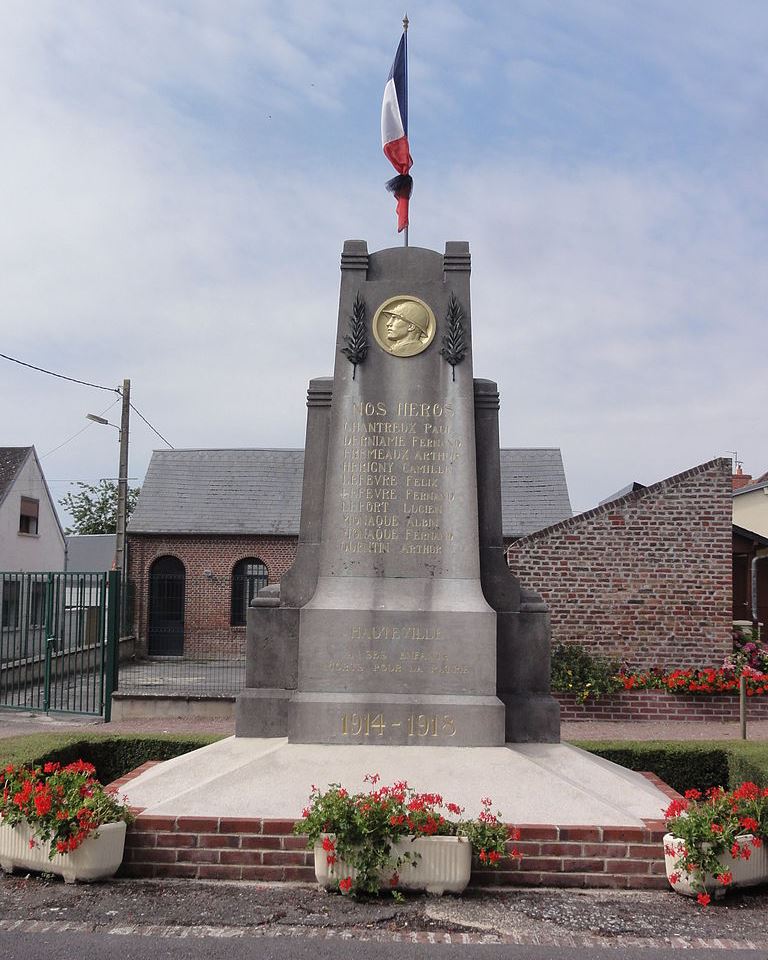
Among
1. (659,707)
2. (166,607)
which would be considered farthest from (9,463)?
(659,707)

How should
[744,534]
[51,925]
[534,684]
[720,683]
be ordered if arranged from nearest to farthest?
1. [51,925]
2. [534,684]
3. [720,683]
4. [744,534]

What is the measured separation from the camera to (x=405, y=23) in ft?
31.1

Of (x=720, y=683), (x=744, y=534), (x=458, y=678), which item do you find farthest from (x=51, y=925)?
(x=744, y=534)

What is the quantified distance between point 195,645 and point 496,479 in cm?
1995

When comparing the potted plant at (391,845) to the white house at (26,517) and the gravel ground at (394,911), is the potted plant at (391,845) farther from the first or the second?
the white house at (26,517)

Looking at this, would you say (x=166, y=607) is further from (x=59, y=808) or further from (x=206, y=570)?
(x=59, y=808)

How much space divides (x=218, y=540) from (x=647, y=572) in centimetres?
1599

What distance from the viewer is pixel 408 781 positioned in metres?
6.40

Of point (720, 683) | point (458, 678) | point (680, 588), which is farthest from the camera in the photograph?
point (680, 588)

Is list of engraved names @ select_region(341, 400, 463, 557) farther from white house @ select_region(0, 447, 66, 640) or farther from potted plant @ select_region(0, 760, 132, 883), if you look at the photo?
white house @ select_region(0, 447, 66, 640)

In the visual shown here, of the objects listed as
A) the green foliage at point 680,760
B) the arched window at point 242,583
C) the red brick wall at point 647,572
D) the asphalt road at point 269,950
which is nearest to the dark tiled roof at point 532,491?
the arched window at point 242,583

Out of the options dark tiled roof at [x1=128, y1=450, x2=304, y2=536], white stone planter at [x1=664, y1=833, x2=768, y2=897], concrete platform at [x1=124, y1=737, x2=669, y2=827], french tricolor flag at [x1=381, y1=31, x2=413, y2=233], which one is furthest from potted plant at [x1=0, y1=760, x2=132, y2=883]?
dark tiled roof at [x1=128, y1=450, x2=304, y2=536]

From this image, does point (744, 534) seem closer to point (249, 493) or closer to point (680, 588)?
point (680, 588)

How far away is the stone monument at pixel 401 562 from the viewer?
7168 mm
